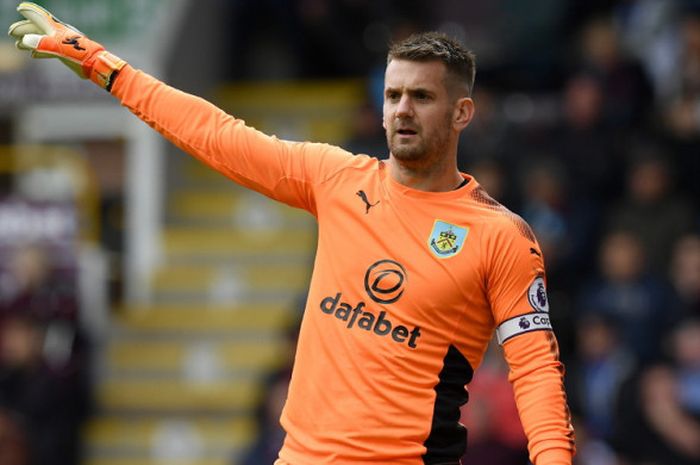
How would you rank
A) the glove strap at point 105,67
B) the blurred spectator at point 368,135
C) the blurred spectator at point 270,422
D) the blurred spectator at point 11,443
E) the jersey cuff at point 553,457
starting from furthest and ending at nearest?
the blurred spectator at point 368,135 < the blurred spectator at point 11,443 < the blurred spectator at point 270,422 < the glove strap at point 105,67 < the jersey cuff at point 553,457

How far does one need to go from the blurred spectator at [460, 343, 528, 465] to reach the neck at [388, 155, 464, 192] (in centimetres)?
384

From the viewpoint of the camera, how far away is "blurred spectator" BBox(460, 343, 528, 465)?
873 cm

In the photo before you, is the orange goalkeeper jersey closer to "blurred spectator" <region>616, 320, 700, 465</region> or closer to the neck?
the neck

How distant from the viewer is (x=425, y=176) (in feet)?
16.2

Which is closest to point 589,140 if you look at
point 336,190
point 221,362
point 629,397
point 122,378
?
point 629,397

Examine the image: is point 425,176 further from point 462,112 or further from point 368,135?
point 368,135

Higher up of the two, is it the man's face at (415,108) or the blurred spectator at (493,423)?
the man's face at (415,108)

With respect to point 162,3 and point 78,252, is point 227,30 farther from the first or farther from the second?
point 78,252

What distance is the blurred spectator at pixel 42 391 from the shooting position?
429 inches

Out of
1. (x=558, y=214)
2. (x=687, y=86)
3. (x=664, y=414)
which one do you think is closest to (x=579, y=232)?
(x=558, y=214)

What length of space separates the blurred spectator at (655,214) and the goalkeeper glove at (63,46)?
584 cm

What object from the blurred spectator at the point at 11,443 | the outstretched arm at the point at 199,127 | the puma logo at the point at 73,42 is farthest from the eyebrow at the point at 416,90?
the blurred spectator at the point at 11,443

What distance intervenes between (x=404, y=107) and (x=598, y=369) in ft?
17.5

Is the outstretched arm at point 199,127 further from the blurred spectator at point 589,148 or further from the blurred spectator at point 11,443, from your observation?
the blurred spectator at point 589,148
